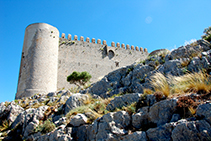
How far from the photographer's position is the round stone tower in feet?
58.1

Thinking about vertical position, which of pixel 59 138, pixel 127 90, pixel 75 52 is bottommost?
pixel 59 138

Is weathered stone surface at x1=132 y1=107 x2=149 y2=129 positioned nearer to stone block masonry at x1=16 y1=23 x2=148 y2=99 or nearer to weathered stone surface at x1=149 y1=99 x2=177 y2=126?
weathered stone surface at x1=149 y1=99 x2=177 y2=126

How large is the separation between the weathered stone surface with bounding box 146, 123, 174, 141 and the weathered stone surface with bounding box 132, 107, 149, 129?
52 centimetres

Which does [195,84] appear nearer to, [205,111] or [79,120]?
[205,111]

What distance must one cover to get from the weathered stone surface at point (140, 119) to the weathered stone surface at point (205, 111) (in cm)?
136

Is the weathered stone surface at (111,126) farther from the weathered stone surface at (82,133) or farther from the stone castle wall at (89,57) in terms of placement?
the stone castle wall at (89,57)

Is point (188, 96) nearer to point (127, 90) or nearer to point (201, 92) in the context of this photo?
point (201, 92)

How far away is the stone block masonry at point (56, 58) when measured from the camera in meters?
18.1

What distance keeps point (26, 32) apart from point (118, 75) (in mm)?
16101

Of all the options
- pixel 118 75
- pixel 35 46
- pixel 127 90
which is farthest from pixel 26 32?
pixel 127 90

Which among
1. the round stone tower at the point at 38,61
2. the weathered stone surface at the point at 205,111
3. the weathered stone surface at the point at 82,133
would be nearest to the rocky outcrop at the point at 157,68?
the weathered stone surface at the point at 205,111

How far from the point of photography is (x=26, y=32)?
20594mm

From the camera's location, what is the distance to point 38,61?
60.9 ft

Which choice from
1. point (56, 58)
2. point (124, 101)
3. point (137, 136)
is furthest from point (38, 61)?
point (137, 136)
